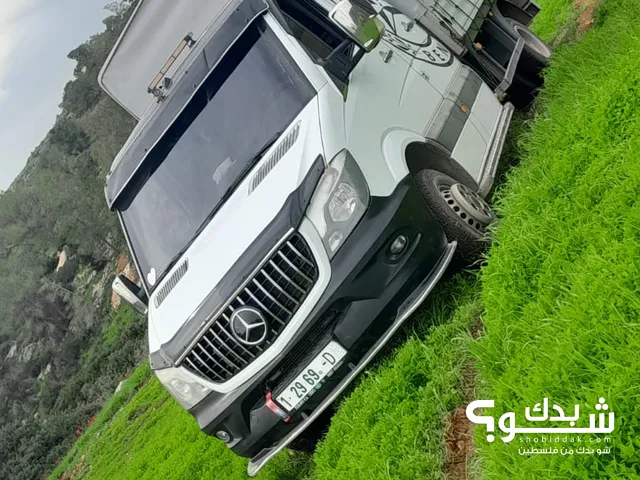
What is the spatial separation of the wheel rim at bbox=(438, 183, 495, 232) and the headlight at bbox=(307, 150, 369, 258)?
686 millimetres

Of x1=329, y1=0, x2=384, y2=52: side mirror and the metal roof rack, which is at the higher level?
x1=329, y1=0, x2=384, y2=52: side mirror

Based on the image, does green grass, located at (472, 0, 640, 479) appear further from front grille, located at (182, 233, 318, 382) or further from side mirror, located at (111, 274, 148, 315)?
side mirror, located at (111, 274, 148, 315)

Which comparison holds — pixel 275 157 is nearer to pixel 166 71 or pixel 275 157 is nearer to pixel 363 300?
pixel 363 300

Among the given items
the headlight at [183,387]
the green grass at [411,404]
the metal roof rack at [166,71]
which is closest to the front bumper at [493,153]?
the green grass at [411,404]

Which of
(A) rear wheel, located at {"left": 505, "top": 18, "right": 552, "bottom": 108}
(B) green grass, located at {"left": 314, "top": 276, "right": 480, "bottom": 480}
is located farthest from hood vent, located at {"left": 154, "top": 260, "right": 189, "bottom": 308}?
(A) rear wheel, located at {"left": 505, "top": 18, "right": 552, "bottom": 108}

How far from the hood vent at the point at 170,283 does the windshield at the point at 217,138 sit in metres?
0.17

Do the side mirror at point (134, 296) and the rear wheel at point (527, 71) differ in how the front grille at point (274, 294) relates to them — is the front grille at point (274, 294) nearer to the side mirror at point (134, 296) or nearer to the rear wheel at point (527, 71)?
the side mirror at point (134, 296)

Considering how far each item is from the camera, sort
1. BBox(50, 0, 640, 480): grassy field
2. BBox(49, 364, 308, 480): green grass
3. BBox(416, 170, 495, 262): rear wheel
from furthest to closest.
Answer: BBox(49, 364, 308, 480): green grass → BBox(416, 170, 495, 262): rear wheel → BBox(50, 0, 640, 480): grassy field

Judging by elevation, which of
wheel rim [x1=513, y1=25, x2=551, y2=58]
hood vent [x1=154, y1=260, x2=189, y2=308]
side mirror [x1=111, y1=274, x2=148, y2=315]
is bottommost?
side mirror [x1=111, y1=274, x2=148, y2=315]

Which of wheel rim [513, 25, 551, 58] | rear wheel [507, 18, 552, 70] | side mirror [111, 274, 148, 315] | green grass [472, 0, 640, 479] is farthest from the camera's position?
wheel rim [513, 25, 551, 58]

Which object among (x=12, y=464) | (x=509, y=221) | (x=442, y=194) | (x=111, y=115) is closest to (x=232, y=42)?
(x=442, y=194)

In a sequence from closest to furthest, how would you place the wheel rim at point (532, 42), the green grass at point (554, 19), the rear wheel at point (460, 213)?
the rear wheel at point (460, 213)
the wheel rim at point (532, 42)
the green grass at point (554, 19)

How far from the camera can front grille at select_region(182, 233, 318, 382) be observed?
3.83m

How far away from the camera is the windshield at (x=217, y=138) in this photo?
4.54 m
